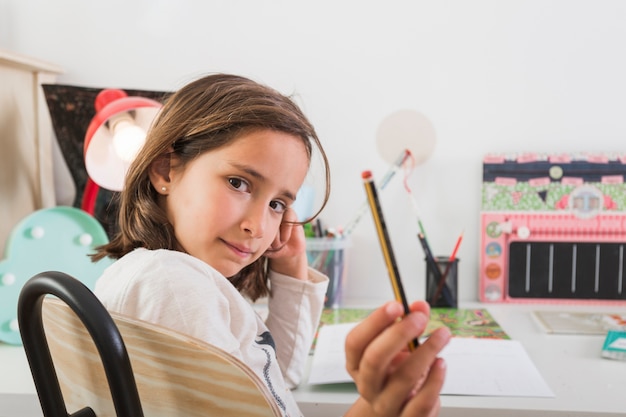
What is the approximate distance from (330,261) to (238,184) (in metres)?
0.55

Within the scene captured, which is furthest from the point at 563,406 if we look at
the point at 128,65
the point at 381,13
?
the point at 128,65

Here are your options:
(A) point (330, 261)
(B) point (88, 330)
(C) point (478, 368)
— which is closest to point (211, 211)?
(B) point (88, 330)

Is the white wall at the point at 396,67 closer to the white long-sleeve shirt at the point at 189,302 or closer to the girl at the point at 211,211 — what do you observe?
the girl at the point at 211,211

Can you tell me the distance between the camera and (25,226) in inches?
38.9

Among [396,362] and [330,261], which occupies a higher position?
[396,362]

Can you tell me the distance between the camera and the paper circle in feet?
3.92

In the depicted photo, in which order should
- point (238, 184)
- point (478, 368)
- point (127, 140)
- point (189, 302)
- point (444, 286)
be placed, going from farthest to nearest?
point (444, 286)
point (127, 140)
point (478, 368)
point (238, 184)
point (189, 302)

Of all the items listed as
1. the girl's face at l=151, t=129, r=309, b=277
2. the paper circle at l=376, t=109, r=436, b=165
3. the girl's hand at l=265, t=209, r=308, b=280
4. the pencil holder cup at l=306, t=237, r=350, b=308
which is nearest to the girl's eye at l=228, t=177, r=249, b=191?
the girl's face at l=151, t=129, r=309, b=277

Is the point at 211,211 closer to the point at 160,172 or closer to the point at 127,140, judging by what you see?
the point at 160,172

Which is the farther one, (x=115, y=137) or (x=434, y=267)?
(x=434, y=267)

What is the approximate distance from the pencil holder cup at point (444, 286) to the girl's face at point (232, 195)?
554 millimetres

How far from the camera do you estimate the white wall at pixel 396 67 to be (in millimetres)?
1181

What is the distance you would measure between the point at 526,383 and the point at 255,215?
37 centimetres

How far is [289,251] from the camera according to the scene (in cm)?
83
